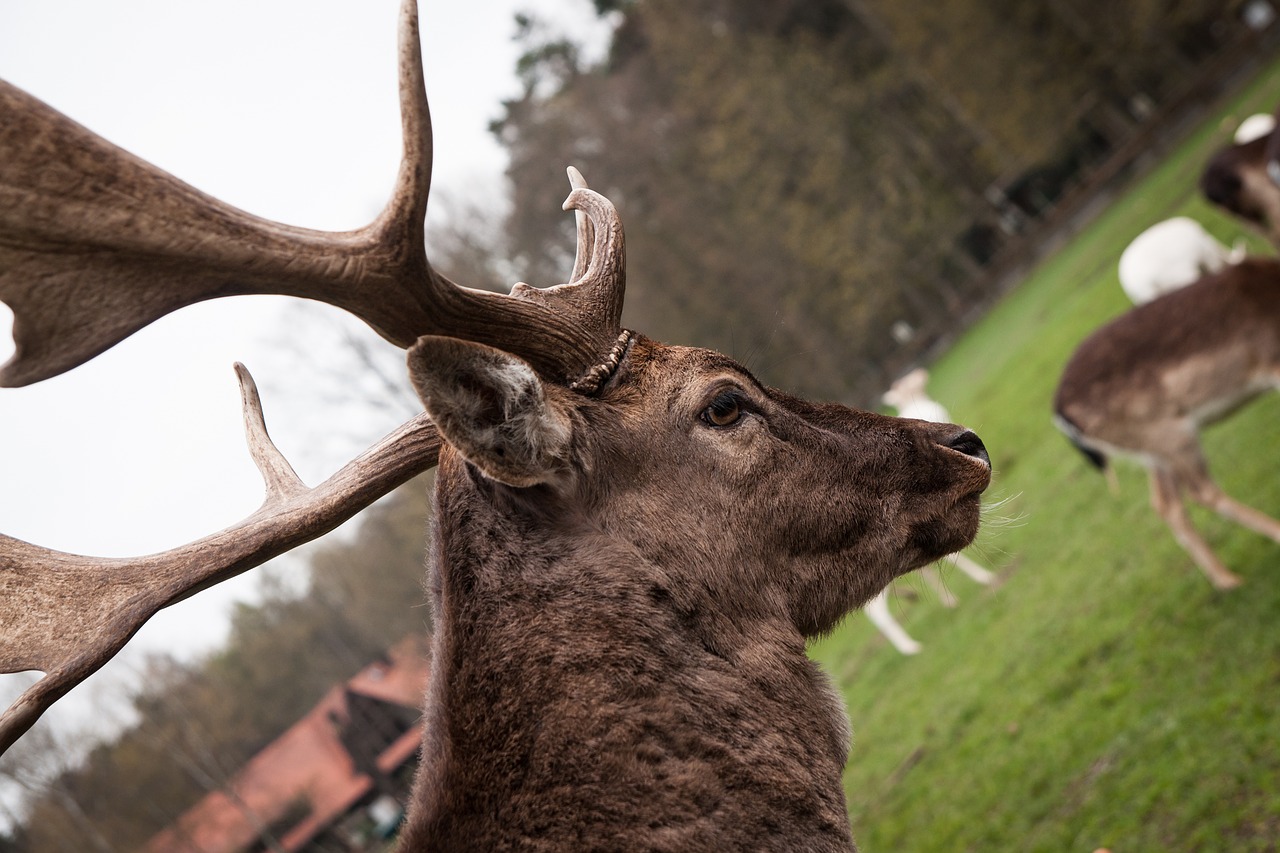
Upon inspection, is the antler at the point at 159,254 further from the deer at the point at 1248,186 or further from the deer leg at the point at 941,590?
the deer at the point at 1248,186

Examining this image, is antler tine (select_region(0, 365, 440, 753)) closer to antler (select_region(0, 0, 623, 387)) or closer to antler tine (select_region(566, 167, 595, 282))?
antler (select_region(0, 0, 623, 387))

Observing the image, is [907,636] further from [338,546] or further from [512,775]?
[338,546]

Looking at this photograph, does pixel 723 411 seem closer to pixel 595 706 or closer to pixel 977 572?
pixel 595 706

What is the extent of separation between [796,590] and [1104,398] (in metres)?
6.13

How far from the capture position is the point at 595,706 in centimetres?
271

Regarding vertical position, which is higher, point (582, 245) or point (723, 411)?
point (582, 245)

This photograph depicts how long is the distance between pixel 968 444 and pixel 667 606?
133cm

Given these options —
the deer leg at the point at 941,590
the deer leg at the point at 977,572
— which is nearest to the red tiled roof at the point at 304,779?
the deer leg at the point at 941,590

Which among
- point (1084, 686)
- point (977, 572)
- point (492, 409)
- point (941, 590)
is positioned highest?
point (492, 409)

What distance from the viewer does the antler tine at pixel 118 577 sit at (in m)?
2.66

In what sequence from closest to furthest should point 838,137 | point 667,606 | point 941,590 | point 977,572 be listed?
point 667,606 → point 941,590 → point 977,572 → point 838,137

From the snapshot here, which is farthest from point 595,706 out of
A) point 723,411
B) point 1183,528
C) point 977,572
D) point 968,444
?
point 977,572

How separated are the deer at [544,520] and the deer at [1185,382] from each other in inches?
211

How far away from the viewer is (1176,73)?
34.5 m
